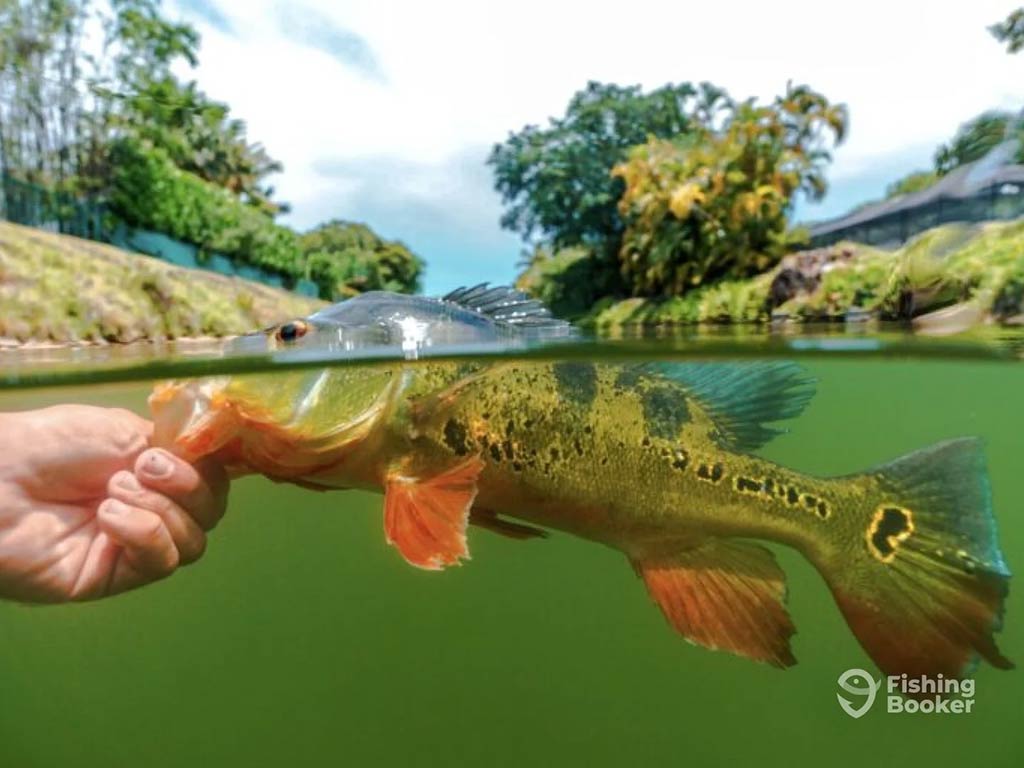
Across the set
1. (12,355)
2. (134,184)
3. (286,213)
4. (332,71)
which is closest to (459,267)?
(332,71)

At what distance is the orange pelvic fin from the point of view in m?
2.96

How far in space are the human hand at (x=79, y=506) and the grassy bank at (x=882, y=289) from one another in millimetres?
2914

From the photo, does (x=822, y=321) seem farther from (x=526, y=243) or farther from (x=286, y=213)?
(x=286, y=213)

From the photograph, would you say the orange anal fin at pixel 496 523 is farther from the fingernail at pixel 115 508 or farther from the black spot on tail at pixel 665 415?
the fingernail at pixel 115 508

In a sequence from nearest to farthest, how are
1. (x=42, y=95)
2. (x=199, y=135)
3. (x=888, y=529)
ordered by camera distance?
(x=888, y=529) → (x=199, y=135) → (x=42, y=95)

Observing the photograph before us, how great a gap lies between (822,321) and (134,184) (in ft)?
17.2

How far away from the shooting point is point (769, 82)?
15.2ft

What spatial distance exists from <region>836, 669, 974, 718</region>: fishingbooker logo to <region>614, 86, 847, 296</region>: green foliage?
109 inches

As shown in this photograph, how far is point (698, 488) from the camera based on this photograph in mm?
3057

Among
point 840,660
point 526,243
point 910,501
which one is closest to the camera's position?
point 910,501

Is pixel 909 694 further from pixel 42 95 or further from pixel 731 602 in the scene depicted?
pixel 42 95

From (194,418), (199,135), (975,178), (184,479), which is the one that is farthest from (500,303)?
(199,135)

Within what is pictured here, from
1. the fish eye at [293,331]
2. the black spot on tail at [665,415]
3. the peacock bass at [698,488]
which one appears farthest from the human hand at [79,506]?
the black spot on tail at [665,415]

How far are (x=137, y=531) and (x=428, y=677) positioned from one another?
222cm
